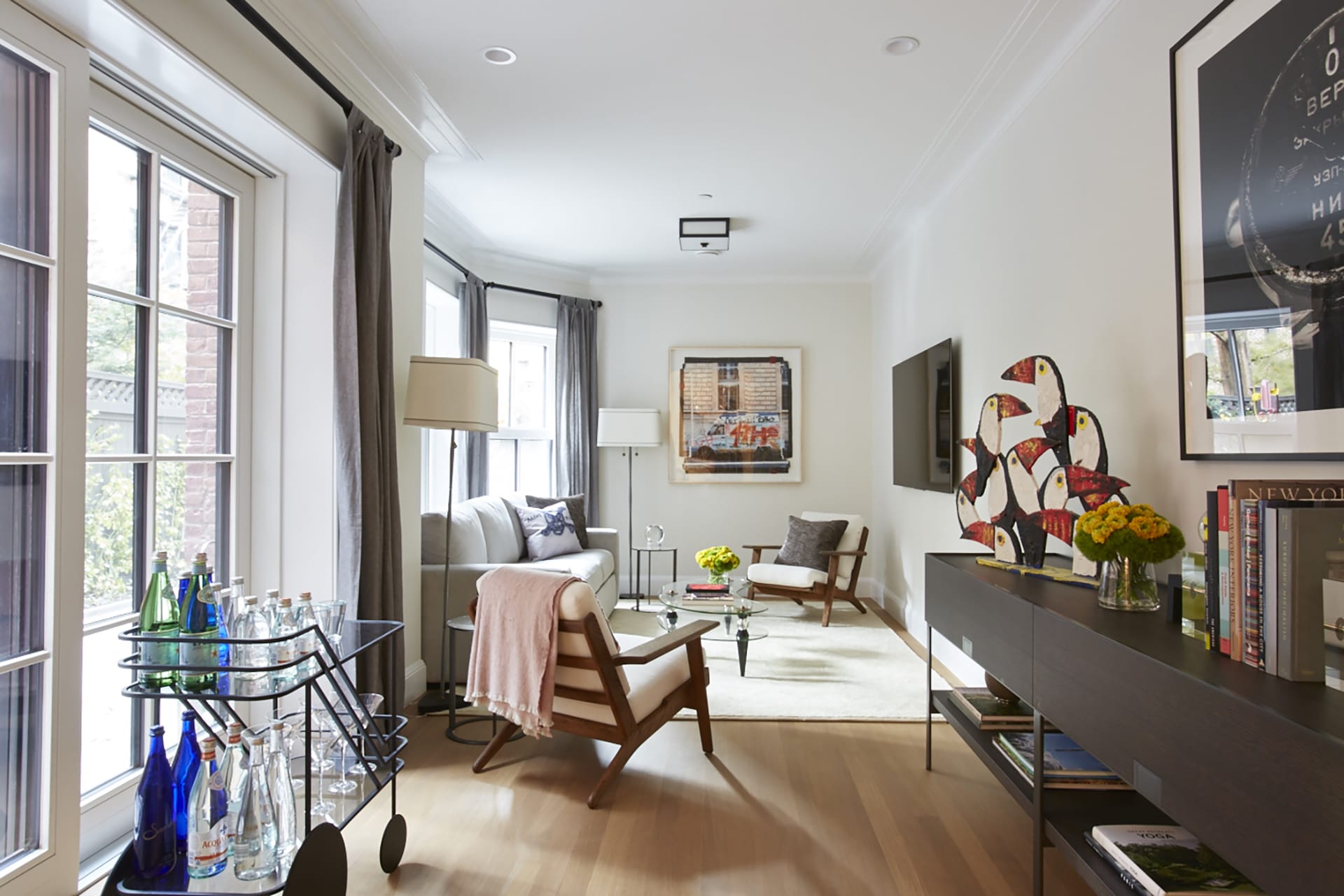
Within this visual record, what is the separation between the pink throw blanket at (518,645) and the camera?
2.68 meters

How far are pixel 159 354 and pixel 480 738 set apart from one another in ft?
6.33

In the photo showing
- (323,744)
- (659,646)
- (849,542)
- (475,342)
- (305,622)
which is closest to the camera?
(305,622)

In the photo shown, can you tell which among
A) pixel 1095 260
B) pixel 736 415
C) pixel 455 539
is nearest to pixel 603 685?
pixel 455 539

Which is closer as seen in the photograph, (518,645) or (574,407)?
(518,645)

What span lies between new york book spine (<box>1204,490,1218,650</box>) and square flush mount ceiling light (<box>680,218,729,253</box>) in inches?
157

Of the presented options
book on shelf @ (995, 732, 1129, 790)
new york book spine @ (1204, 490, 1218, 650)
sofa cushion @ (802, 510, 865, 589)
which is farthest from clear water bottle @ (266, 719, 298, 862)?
sofa cushion @ (802, 510, 865, 589)

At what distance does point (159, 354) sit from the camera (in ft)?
8.21

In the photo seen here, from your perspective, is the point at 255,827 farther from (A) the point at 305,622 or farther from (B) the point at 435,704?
(B) the point at 435,704

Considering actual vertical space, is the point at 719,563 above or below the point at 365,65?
below

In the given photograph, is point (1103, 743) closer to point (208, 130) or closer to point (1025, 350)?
point (1025, 350)

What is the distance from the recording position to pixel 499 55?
9.93 feet

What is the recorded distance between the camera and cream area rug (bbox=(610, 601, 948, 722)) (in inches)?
144

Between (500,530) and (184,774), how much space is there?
11.0ft

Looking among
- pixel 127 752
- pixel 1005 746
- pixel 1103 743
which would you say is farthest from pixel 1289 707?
pixel 127 752
